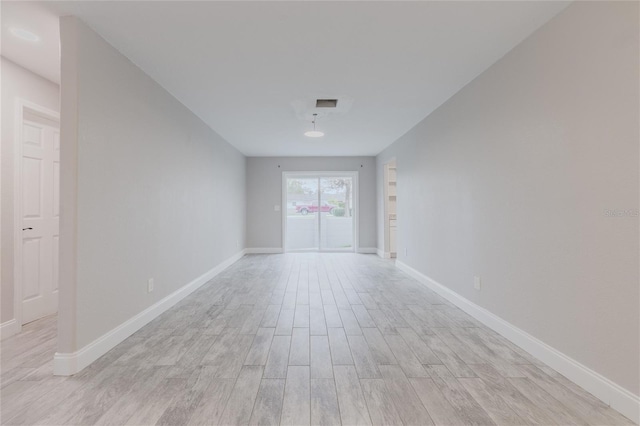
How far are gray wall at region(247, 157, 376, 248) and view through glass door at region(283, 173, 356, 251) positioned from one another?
0.73 ft

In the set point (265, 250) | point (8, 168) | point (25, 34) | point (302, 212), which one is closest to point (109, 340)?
point (8, 168)

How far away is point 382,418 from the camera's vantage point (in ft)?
5.11

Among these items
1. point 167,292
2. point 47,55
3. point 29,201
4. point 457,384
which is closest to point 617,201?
point 457,384

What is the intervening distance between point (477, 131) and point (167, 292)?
142 inches

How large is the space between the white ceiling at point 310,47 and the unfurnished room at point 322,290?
0.07 feet

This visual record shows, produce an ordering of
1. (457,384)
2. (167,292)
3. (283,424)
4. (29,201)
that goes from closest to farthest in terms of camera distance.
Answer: (283,424), (457,384), (29,201), (167,292)

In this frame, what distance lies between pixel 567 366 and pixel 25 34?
4385 mm

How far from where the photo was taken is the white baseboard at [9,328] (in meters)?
2.56

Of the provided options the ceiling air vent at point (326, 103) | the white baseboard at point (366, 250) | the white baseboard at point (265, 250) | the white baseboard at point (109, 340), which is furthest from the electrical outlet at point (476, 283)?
the white baseboard at point (265, 250)

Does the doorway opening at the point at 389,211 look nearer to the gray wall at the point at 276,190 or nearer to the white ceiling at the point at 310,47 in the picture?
the gray wall at the point at 276,190

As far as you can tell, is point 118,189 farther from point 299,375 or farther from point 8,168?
point 299,375

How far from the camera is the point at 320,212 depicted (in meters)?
7.55

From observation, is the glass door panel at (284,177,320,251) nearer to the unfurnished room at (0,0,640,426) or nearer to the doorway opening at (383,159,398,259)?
the doorway opening at (383,159,398,259)

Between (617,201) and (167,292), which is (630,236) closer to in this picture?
(617,201)
